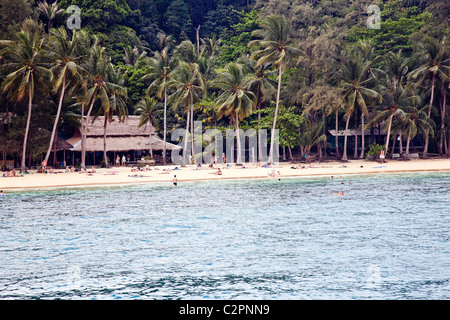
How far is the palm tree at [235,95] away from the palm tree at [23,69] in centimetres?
1424

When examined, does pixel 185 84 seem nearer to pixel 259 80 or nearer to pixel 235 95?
pixel 235 95

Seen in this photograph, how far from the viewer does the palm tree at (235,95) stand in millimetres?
42812

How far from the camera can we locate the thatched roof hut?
45.8 meters

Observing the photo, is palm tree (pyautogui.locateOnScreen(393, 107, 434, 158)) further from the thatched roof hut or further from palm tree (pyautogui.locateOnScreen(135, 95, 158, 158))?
palm tree (pyautogui.locateOnScreen(135, 95, 158, 158))

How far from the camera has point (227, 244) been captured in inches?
734

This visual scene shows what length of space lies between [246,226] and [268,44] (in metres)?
24.2

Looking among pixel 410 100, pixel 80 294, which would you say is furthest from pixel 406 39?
pixel 80 294

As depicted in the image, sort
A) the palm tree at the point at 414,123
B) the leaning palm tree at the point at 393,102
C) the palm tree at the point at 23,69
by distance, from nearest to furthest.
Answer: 1. the palm tree at the point at 23,69
2. the palm tree at the point at 414,123
3. the leaning palm tree at the point at 393,102

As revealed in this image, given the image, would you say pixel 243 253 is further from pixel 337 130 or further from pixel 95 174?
pixel 337 130

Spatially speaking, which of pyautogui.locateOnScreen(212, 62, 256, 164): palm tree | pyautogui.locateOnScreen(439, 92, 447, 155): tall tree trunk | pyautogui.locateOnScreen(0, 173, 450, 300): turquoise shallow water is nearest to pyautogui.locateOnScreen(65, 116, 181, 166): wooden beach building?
pyautogui.locateOnScreen(212, 62, 256, 164): palm tree

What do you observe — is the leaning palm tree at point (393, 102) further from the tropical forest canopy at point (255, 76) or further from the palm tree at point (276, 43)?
the palm tree at point (276, 43)

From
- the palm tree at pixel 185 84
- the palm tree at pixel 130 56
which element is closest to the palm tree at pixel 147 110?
the palm tree at pixel 185 84

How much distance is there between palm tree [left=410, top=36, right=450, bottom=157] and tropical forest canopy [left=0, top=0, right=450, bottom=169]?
0.11m

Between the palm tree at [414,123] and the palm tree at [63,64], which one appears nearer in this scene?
the palm tree at [63,64]
